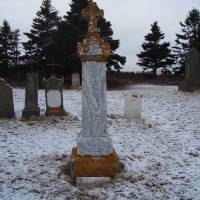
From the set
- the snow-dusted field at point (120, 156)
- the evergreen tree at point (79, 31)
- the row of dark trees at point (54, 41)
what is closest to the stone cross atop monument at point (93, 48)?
the snow-dusted field at point (120, 156)

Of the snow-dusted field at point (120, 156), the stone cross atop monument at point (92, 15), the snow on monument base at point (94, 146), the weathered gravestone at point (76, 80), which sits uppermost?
the stone cross atop monument at point (92, 15)

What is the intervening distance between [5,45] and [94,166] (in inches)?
1266

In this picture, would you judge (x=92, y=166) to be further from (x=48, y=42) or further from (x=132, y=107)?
(x=48, y=42)

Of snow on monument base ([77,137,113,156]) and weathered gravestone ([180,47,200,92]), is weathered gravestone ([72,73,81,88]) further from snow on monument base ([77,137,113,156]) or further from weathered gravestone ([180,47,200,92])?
snow on monument base ([77,137,113,156])

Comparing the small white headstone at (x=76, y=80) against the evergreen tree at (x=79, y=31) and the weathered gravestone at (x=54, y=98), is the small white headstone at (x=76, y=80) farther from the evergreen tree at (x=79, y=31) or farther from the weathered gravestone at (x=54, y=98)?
the weathered gravestone at (x=54, y=98)

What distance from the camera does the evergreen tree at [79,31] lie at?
84.9ft

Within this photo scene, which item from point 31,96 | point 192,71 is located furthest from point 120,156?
point 192,71

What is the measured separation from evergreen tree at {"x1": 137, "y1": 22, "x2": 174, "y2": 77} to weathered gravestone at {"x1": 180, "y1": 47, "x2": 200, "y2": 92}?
1562cm

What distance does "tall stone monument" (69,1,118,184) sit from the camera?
21.6ft

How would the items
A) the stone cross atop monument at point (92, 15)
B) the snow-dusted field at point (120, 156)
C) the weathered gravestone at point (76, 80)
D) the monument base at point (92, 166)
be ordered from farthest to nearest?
the weathered gravestone at point (76, 80)
the stone cross atop monument at point (92, 15)
the monument base at point (92, 166)
the snow-dusted field at point (120, 156)

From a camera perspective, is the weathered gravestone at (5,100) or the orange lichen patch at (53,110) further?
the orange lichen patch at (53,110)

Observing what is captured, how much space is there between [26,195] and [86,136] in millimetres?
1564

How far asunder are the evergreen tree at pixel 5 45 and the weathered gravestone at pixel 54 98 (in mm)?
23246

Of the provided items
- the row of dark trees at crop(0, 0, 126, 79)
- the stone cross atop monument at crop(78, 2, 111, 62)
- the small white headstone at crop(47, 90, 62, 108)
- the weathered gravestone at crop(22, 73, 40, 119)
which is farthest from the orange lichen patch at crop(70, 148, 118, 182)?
the row of dark trees at crop(0, 0, 126, 79)
